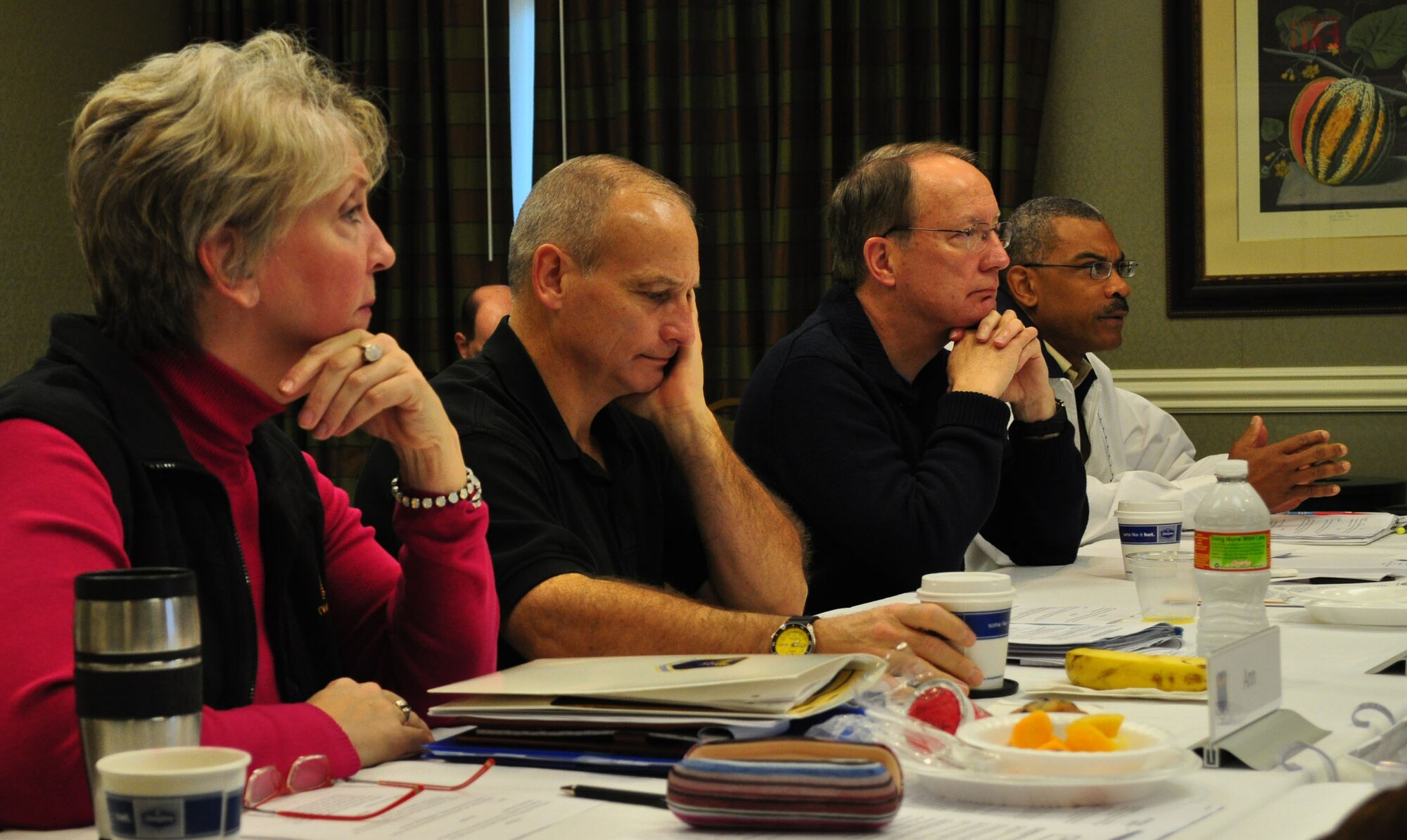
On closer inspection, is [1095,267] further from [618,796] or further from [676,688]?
[618,796]

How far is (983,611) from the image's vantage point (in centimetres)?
138

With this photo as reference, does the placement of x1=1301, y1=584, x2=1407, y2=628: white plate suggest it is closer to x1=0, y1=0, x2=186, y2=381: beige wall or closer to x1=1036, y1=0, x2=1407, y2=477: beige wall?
x1=1036, y1=0, x2=1407, y2=477: beige wall

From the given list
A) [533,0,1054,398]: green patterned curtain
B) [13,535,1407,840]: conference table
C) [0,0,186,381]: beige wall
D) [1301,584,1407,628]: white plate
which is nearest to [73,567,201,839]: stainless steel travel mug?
[13,535,1407,840]: conference table

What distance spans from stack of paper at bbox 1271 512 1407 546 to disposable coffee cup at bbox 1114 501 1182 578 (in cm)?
54

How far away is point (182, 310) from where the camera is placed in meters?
1.36

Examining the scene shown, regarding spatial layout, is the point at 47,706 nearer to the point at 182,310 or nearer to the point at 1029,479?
the point at 182,310

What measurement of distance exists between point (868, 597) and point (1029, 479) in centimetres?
41

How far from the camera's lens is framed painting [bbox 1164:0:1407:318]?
400 cm

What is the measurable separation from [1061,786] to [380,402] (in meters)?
0.77

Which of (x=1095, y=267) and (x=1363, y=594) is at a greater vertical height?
(x=1095, y=267)

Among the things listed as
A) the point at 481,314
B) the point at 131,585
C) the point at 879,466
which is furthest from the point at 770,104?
the point at 131,585

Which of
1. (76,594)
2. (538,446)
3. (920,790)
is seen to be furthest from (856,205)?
(76,594)

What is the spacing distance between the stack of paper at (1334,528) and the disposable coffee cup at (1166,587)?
83 cm

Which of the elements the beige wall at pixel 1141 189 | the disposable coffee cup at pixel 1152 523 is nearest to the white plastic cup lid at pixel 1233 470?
the disposable coffee cup at pixel 1152 523
